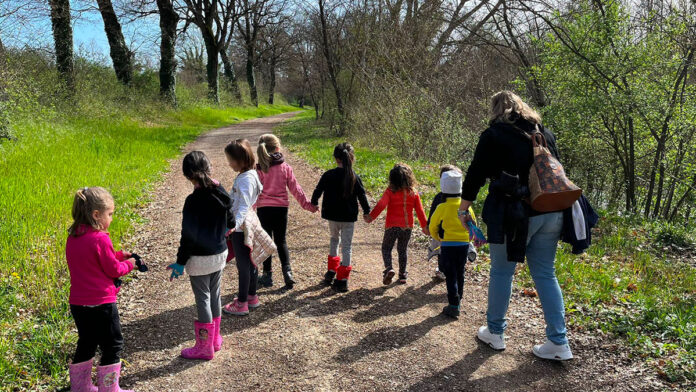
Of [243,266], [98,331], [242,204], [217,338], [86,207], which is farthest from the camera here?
[243,266]

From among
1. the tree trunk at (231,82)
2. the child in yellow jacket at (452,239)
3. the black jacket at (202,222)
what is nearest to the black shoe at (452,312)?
the child in yellow jacket at (452,239)

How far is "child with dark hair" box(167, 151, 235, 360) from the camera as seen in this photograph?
11.7ft

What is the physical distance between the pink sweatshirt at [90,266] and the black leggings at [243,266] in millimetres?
1325

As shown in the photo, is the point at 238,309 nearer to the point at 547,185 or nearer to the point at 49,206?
the point at 547,185

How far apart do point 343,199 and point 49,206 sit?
4.72 m

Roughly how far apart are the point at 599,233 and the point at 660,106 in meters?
2.57

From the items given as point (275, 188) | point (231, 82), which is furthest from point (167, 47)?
point (275, 188)

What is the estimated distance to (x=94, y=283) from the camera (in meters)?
3.11

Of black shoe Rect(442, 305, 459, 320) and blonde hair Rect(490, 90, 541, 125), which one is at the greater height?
blonde hair Rect(490, 90, 541, 125)

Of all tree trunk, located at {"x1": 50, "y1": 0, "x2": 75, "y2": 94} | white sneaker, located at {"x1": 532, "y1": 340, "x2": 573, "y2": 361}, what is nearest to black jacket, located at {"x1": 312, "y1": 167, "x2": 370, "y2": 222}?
white sneaker, located at {"x1": 532, "y1": 340, "x2": 573, "y2": 361}

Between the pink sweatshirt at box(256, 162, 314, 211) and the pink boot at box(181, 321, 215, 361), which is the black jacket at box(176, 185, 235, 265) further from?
the pink sweatshirt at box(256, 162, 314, 211)

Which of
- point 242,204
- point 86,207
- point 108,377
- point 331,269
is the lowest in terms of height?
point 108,377

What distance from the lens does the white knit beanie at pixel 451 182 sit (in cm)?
459

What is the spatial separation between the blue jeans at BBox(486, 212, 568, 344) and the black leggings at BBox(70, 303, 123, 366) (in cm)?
294
